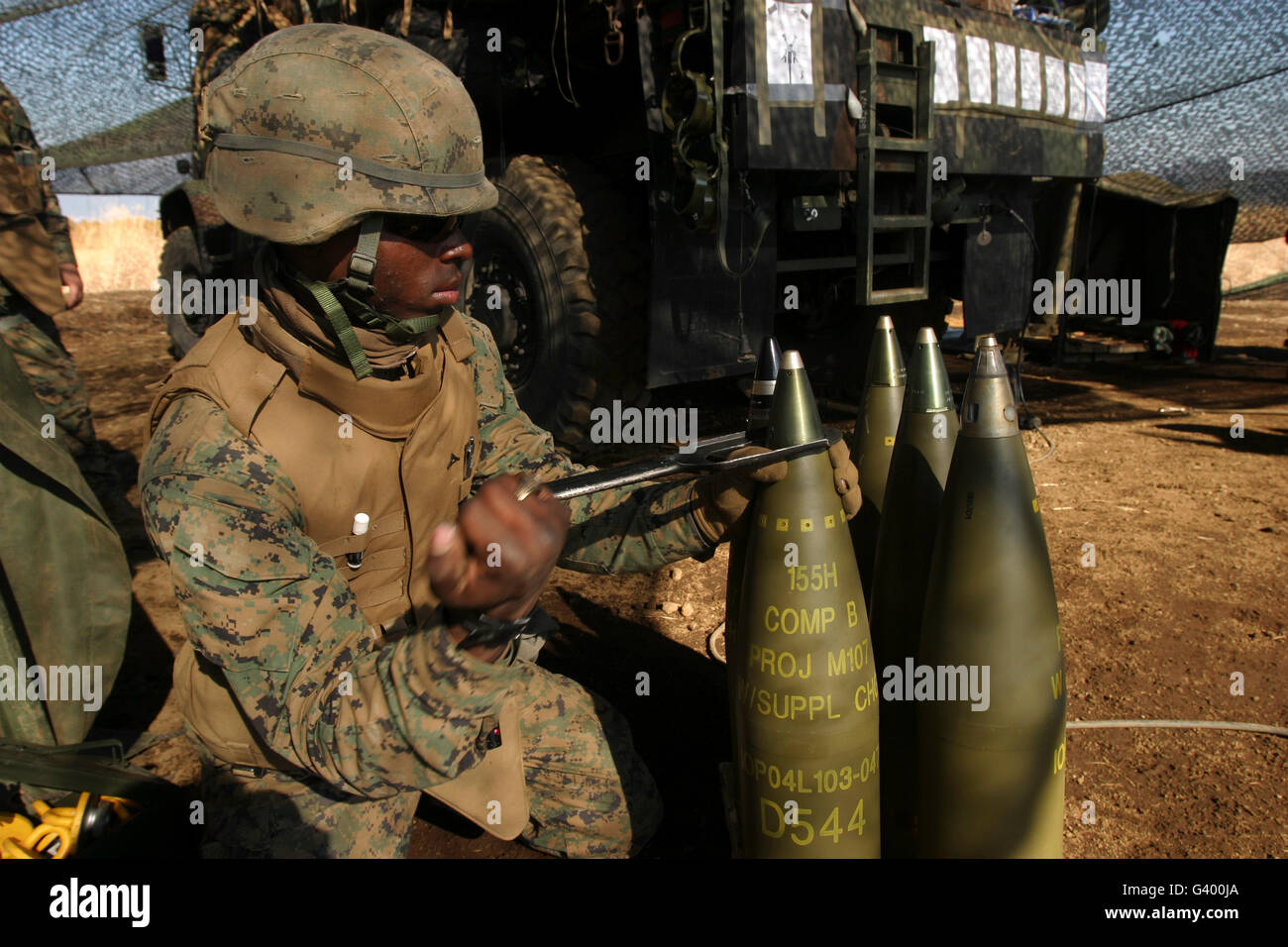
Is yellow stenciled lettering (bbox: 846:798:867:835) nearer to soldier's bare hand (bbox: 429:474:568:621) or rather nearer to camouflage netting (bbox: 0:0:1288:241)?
soldier's bare hand (bbox: 429:474:568:621)

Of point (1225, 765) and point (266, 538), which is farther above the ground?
point (266, 538)

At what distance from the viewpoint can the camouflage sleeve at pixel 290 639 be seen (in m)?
1.58

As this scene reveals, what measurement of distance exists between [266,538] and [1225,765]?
8.70 feet

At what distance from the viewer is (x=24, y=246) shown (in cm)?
374

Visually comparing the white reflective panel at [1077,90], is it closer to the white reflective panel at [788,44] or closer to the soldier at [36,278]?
the white reflective panel at [788,44]

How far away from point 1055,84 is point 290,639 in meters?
6.62

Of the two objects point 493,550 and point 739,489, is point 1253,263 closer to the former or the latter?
point 739,489

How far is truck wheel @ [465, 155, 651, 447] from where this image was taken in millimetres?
5020

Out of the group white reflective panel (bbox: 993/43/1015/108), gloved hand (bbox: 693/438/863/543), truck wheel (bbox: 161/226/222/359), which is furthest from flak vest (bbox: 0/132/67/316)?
white reflective panel (bbox: 993/43/1015/108)

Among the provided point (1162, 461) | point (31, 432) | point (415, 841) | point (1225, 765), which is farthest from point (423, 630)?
point (1162, 461)

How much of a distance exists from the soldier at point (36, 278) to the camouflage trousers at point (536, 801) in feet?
6.95

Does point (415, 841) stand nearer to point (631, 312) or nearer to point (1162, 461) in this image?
point (631, 312)

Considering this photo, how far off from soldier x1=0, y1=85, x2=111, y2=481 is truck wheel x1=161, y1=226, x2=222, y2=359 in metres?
4.33

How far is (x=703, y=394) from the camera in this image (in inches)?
297
